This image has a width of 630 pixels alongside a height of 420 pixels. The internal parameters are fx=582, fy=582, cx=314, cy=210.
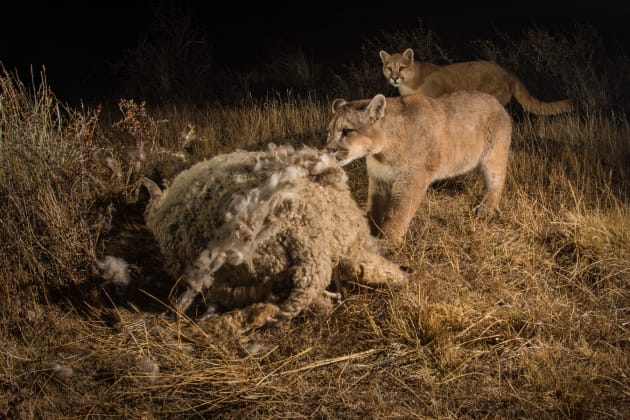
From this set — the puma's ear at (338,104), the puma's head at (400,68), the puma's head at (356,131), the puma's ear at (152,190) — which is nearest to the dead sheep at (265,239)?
the puma's ear at (152,190)

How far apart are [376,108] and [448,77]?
3.81 m

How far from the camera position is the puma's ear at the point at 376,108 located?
4055 mm

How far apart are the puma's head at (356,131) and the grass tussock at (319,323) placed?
27.7 inches

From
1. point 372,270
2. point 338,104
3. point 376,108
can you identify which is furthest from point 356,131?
point 372,270

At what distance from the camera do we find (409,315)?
9.97 feet

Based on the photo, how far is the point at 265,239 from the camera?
2.98 m

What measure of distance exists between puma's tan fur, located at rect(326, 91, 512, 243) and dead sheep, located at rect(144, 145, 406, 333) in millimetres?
653

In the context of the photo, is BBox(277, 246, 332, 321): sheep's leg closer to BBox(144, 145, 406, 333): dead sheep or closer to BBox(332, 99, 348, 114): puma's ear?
BBox(144, 145, 406, 333): dead sheep

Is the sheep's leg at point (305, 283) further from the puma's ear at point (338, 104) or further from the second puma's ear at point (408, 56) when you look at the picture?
the second puma's ear at point (408, 56)

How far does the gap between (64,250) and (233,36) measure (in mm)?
Answer: 12281

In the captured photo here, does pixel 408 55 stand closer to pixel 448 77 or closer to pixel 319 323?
pixel 448 77

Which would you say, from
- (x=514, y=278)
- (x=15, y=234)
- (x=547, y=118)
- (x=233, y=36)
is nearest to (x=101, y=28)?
(x=233, y=36)

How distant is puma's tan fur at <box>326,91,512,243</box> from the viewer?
162 inches

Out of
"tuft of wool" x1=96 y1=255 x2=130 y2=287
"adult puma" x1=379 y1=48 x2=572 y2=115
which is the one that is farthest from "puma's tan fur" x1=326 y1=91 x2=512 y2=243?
"adult puma" x1=379 y1=48 x2=572 y2=115
